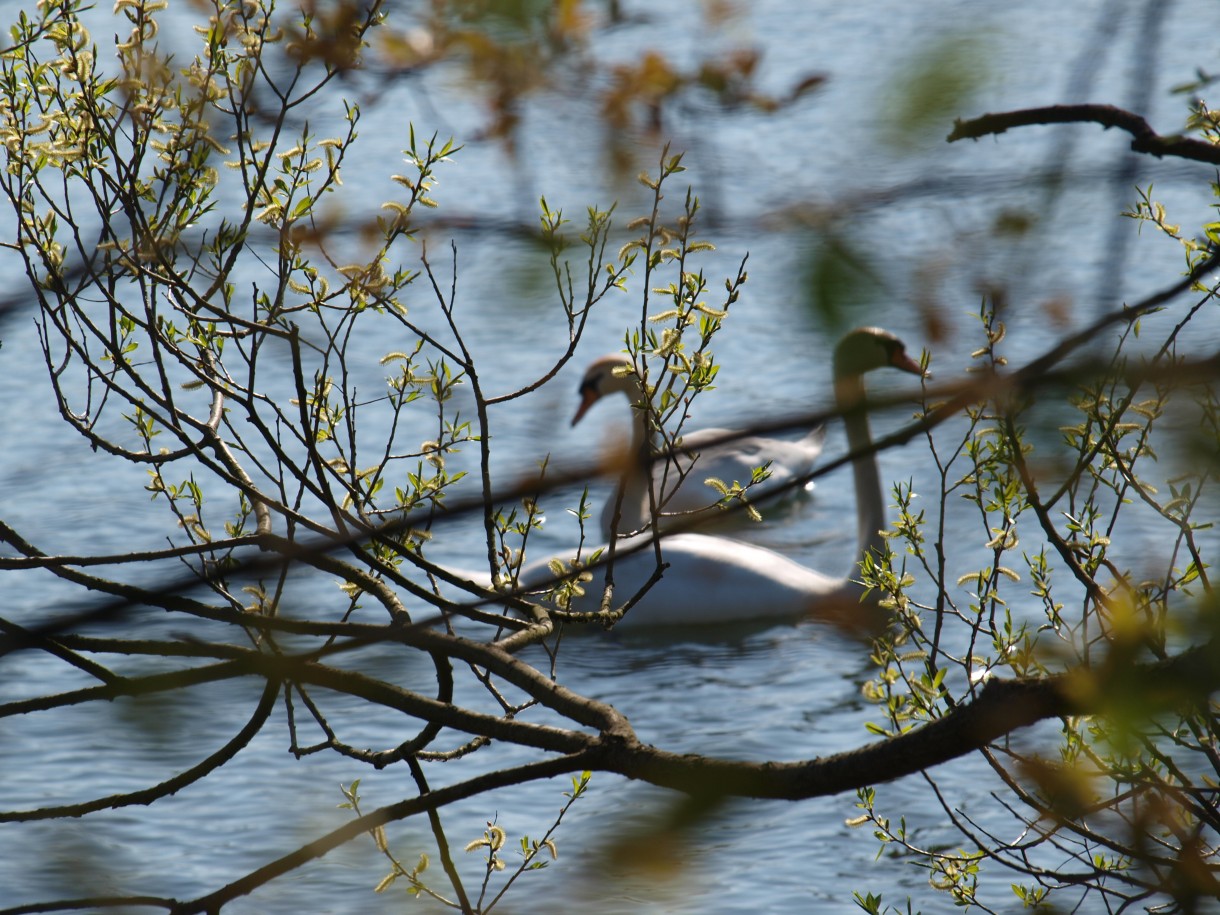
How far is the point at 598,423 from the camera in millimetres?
7441

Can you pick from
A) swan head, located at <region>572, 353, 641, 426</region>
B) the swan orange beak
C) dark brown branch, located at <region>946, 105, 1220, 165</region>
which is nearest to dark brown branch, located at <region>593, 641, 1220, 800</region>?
dark brown branch, located at <region>946, 105, 1220, 165</region>

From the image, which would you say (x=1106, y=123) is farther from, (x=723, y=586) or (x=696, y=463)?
(x=696, y=463)

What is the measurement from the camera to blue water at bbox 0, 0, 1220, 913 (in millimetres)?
978

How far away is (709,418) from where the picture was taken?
199 inches

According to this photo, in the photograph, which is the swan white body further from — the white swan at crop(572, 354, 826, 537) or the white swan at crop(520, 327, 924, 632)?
the white swan at crop(572, 354, 826, 537)

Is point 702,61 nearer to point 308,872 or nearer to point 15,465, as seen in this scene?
point 308,872

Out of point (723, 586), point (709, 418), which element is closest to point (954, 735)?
A: point (709, 418)

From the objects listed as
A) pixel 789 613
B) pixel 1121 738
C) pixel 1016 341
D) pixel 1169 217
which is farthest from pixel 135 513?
pixel 1121 738

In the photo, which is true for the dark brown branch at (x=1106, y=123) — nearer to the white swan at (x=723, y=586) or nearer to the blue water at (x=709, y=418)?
the blue water at (x=709, y=418)

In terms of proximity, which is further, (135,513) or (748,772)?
(135,513)

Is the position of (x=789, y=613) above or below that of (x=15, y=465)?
below

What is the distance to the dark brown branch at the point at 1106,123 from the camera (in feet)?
4.01

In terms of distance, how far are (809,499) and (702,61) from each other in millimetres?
6393

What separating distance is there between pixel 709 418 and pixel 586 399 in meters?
1.81
